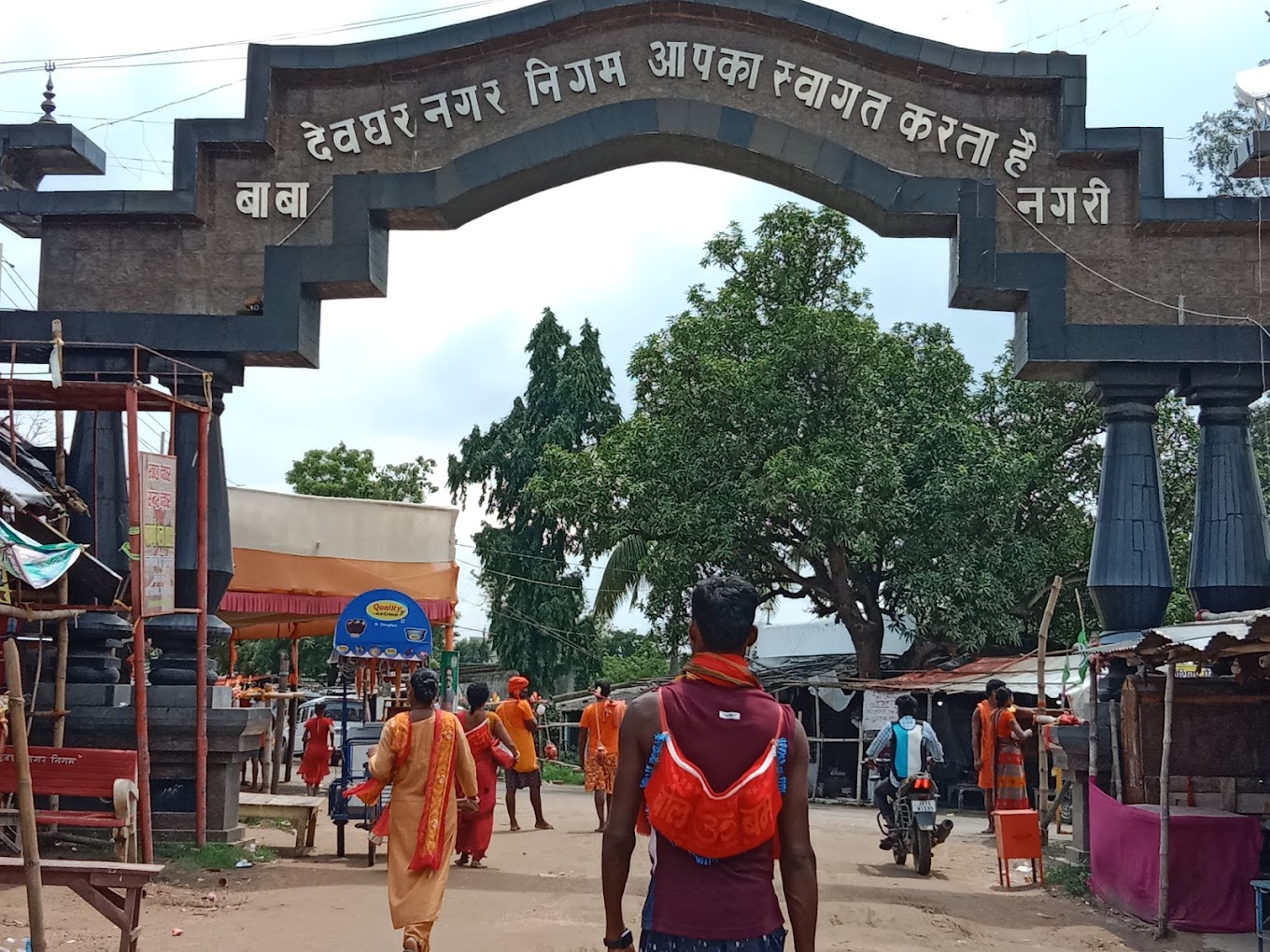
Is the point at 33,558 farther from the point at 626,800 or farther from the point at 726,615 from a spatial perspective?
the point at 726,615

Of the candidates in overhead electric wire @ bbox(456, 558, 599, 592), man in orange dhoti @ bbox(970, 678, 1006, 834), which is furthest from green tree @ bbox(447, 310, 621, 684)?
man in orange dhoti @ bbox(970, 678, 1006, 834)

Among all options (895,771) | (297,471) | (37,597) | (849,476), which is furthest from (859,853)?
(297,471)

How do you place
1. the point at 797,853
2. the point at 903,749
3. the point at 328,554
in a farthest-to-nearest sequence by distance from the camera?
the point at 328,554 < the point at 903,749 < the point at 797,853

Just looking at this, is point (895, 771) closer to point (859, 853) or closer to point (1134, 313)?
point (859, 853)

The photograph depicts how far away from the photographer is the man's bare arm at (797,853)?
13.0ft

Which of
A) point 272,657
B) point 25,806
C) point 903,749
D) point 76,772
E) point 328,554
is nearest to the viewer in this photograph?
point 25,806

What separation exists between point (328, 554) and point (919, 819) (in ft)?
33.7

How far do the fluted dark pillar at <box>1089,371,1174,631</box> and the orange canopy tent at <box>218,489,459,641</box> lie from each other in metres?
9.85

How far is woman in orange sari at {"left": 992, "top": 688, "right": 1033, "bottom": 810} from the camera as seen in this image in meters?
13.2

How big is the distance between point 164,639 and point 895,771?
6091 mm

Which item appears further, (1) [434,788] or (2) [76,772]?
(2) [76,772]

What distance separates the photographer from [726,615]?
4047 mm

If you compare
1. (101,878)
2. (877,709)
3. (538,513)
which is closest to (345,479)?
(538,513)

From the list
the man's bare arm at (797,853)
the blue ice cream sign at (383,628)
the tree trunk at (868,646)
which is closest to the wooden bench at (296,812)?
the blue ice cream sign at (383,628)
